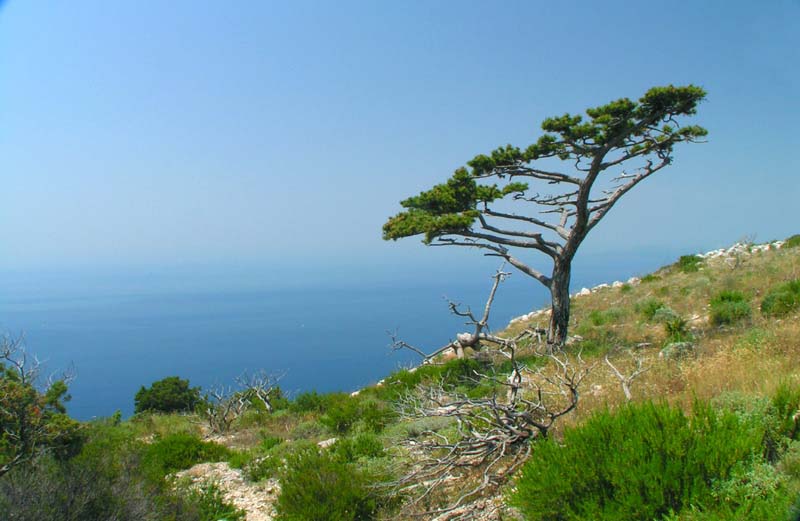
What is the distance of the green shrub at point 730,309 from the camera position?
1211 centimetres

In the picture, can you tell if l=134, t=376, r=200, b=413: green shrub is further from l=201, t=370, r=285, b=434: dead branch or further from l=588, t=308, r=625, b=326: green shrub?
l=588, t=308, r=625, b=326: green shrub

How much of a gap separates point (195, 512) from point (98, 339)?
155523mm

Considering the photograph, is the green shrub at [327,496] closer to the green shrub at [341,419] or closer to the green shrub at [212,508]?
the green shrub at [212,508]

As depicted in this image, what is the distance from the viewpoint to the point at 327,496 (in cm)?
585

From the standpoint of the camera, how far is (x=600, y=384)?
8.02 metres

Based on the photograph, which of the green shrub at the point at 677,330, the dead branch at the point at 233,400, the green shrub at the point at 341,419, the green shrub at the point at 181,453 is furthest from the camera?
the dead branch at the point at 233,400

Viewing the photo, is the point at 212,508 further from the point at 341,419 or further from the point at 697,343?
the point at 697,343

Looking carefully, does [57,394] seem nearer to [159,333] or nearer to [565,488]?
[565,488]

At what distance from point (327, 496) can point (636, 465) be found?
11.4 ft

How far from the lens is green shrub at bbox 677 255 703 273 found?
23914 millimetres

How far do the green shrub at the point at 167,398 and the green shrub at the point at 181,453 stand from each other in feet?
30.5

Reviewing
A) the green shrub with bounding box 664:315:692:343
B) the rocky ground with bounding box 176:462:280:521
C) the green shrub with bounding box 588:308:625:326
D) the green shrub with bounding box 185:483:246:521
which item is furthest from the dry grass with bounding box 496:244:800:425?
the green shrub with bounding box 185:483:246:521

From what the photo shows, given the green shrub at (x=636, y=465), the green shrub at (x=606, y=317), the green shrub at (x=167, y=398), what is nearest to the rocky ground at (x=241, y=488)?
the green shrub at (x=636, y=465)

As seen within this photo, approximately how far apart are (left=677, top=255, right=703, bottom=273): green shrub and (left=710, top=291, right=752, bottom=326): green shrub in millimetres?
10707
